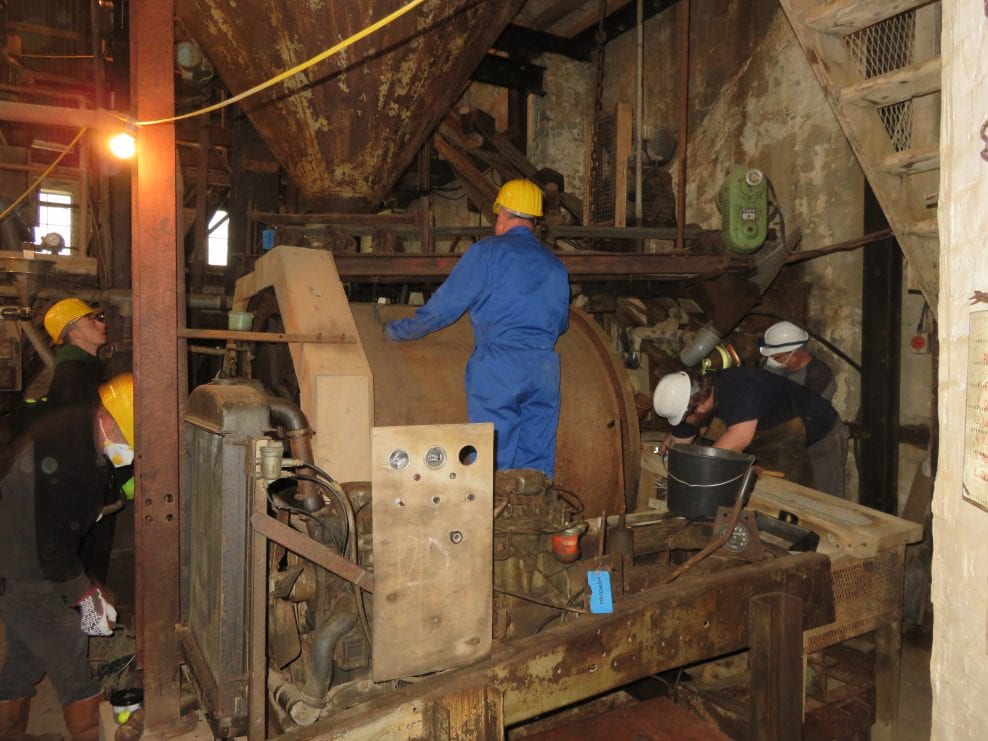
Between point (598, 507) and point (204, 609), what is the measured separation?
238 cm

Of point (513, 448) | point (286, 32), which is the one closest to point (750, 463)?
point (513, 448)

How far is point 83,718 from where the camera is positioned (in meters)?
3.54

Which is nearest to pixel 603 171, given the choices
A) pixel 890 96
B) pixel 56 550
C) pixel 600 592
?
pixel 890 96

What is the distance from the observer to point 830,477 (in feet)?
16.0

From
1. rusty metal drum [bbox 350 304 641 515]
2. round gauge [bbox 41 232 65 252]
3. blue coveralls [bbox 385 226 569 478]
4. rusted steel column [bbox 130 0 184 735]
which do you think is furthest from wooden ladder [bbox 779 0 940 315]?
round gauge [bbox 41 232 65 252]

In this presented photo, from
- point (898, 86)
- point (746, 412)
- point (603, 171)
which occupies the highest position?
point (603, 171)

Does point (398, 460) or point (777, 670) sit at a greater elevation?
point (398, 460)

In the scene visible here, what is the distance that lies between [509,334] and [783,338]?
2.52m

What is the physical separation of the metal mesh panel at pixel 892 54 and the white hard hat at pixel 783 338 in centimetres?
172

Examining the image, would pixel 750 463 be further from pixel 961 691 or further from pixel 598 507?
pixel 961 691

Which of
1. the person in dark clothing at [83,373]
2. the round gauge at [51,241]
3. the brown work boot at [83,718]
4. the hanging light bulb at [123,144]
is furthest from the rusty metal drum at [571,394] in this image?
the round gauge at [51,241]

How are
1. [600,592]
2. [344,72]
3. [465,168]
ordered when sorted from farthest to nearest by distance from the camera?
[465,168], [344,72], [600,592]

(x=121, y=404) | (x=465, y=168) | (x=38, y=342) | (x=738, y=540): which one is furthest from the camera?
(x=465, y=168)

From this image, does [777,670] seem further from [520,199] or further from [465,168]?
[465,168]
